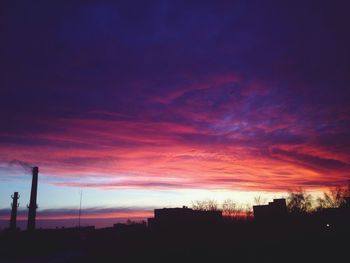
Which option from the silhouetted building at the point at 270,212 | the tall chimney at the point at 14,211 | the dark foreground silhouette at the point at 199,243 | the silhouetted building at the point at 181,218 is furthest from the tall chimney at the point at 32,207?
the silhouetted building at the point at 270,212

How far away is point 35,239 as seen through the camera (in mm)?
38000

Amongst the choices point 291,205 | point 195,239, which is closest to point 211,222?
point 195,239

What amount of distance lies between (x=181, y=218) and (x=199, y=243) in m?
8.91

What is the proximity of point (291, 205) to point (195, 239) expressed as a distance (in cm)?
5514

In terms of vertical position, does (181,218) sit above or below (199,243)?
above

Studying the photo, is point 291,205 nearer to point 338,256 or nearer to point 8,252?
point 338,256

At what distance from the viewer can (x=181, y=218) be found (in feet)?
134

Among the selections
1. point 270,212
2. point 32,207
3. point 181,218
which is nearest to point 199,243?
point 181,218

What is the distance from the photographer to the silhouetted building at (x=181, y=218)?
128ft

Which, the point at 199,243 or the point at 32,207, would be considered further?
the point at 32,207

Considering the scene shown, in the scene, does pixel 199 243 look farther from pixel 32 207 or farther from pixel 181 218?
pixel 32 207

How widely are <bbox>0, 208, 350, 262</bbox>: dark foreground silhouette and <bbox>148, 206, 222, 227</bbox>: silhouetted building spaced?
12cm

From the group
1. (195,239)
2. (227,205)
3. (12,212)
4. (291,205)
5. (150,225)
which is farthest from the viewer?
(291,205)

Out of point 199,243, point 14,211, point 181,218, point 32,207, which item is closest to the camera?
point 199,243
